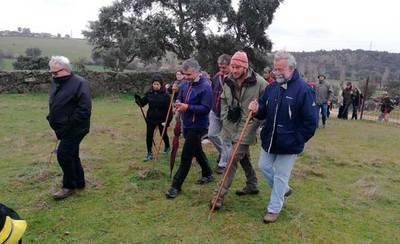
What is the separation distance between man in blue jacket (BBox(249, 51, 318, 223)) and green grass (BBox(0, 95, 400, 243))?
2.89ft

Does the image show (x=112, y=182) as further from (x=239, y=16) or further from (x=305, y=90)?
(x=239, y=16)

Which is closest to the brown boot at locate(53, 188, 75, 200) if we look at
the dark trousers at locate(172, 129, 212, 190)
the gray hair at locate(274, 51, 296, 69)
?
the dark trousers at locate(172, 129, 212, 190)

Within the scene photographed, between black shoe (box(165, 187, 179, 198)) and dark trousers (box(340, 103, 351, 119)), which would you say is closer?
black shoe (box(165, 187, 179, 198))

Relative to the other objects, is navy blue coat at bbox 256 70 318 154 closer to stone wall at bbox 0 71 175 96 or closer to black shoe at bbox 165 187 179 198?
black shoe at bbox 165 187 179 198

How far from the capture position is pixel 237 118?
6.11 m

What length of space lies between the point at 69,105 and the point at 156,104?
253 cm

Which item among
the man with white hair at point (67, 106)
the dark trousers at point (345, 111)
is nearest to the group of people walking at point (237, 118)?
the man with white hair at point (67, 106)

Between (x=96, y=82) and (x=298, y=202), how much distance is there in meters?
16.6

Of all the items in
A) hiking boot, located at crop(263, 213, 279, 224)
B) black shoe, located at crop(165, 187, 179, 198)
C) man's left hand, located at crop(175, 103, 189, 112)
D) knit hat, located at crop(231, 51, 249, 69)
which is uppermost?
knit hat, located at crop(231, 51, 249, 69)

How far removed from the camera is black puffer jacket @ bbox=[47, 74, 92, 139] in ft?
19.9

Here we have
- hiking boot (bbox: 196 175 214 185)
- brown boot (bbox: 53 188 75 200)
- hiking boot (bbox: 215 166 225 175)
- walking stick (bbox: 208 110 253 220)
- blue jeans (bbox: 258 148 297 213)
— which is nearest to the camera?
blue jeans (bbox: 258 148 297 213)

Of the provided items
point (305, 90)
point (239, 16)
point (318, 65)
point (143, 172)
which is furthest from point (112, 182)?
point (318, 65)

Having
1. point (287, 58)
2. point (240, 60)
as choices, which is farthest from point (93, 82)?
point (287, 58)

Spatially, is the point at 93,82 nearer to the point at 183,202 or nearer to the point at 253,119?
the point at 183,202
